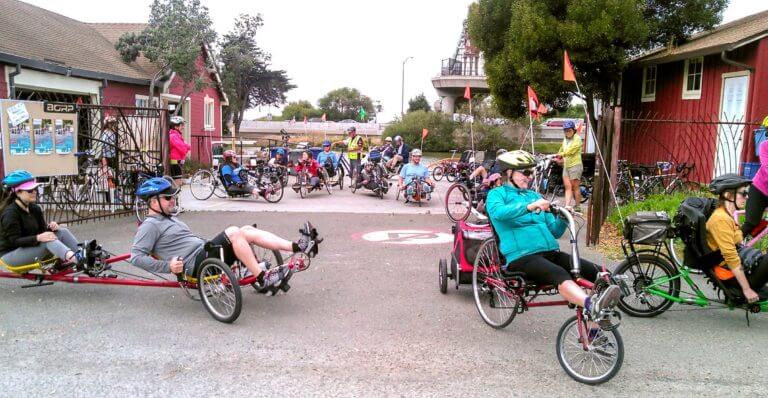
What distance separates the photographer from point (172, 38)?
19.7m

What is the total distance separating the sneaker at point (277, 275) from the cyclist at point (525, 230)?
199 cm

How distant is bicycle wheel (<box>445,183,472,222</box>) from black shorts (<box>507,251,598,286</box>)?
6.98 m

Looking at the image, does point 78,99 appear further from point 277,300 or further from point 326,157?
point 277,300

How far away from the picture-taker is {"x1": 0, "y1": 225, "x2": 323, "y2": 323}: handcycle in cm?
549

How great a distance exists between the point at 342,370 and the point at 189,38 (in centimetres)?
1776

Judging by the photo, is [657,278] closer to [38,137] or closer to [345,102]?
[38,137]

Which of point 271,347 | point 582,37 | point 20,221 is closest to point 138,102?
point 582,37

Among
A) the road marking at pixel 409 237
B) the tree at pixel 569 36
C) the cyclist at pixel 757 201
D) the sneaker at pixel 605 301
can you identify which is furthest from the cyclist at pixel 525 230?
the tree at pixel 569 36

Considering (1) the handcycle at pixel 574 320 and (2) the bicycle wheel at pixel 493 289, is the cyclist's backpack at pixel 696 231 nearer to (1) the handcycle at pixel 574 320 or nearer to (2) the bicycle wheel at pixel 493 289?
(1) the handcycle at pixel 574 320

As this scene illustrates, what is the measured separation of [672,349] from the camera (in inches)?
199

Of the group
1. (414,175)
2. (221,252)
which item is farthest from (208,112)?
(221,252)

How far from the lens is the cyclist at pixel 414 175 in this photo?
1429 centimetres

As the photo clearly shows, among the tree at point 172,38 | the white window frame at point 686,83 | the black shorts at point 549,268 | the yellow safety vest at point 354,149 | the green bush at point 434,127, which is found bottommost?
the black shorts at point 549,268

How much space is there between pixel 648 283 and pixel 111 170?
1035 centimetres
